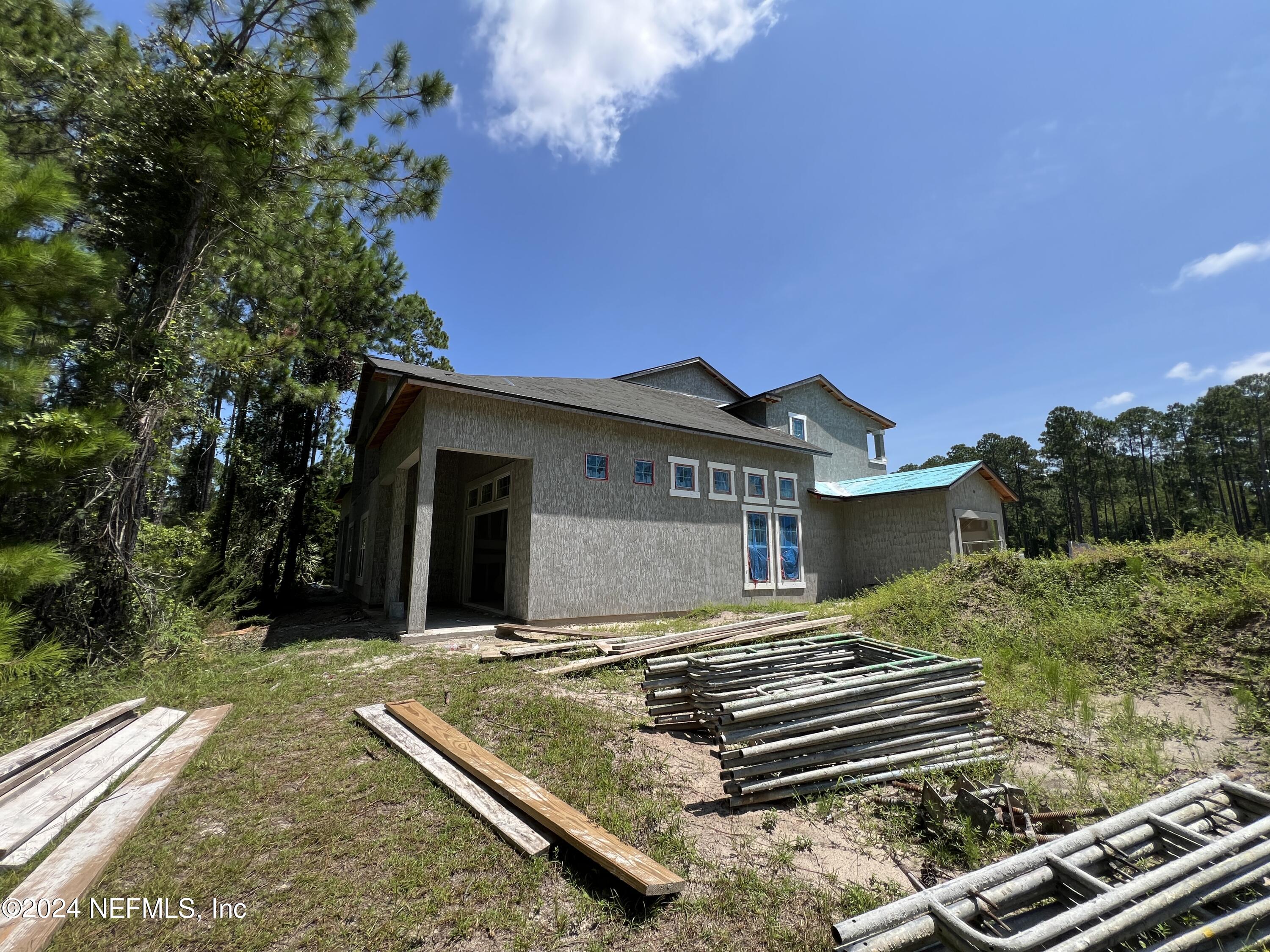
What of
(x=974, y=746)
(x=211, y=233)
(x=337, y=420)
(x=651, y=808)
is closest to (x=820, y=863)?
(x=651, y=808)

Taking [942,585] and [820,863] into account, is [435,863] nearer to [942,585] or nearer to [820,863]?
[820,863]

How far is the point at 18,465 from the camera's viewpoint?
4.28m

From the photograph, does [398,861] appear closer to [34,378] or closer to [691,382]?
[34,378]

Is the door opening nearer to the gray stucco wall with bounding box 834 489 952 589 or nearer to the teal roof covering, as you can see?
the teal roof covering

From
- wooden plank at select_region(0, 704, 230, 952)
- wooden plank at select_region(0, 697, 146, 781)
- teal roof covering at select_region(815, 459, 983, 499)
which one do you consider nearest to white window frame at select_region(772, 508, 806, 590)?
teal roof covering at select_region(815, 459, 983, 499)

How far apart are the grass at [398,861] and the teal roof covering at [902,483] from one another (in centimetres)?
1271

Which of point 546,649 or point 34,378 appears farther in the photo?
point 546,649

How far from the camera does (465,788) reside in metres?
3.45

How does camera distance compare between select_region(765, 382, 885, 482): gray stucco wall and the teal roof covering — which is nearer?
the teal roof covering

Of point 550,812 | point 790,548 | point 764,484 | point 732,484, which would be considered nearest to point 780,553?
point 790,548

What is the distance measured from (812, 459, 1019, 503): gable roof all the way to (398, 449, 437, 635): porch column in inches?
428

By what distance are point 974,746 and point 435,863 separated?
12.4 ft

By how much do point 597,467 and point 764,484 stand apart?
526 cm

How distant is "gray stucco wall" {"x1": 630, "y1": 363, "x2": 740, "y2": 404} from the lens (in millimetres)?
19125
